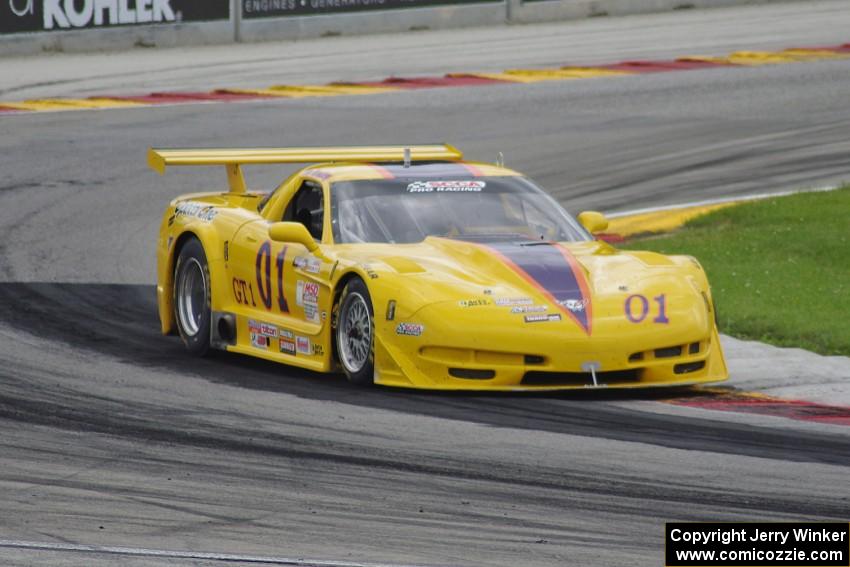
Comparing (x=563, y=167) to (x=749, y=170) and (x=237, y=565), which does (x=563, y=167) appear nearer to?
(x=749, y=170)

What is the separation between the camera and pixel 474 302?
1052 centimetres

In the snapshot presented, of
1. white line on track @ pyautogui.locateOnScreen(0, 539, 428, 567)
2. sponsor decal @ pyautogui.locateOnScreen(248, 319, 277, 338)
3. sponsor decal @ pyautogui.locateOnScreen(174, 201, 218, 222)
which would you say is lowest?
sponsor decal @ pyautogui.locateOnScreen(248, 319, 277, 338)

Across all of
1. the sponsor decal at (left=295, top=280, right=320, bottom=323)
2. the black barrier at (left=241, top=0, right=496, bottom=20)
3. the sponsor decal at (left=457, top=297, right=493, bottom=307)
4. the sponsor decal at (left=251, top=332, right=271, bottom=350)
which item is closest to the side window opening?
the sponsor decal at (left=295, top=280, right=320, bottom=323)

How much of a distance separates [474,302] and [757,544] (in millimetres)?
3762

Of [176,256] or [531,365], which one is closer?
[531,365]

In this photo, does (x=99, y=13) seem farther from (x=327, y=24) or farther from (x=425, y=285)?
(x=425, y=285)

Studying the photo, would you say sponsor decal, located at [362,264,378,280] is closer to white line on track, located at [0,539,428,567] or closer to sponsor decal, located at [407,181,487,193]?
sponsor decal, located at [407,181,487,193]

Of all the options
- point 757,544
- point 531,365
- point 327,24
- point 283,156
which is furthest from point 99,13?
point 757,544

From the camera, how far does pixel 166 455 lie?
8656 millimetres

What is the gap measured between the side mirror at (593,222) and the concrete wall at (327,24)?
55.0 feet

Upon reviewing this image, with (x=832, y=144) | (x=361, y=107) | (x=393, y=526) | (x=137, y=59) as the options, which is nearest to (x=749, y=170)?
(x=832, y=144)

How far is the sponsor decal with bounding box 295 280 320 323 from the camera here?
1127 centimetres

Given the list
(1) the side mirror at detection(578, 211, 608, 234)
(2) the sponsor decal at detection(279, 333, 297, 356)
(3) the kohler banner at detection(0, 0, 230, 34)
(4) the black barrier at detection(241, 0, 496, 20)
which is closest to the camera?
(2) the sponsor decal at detection(279, 333, 297, 356)

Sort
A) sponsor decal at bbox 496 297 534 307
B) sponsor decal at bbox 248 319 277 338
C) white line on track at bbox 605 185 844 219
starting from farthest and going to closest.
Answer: white line on track at bbox 605 185 844 219 < sponsor decal at bbox 248 319 277 338 < sponsor decal at bbox 496 297 534 307
